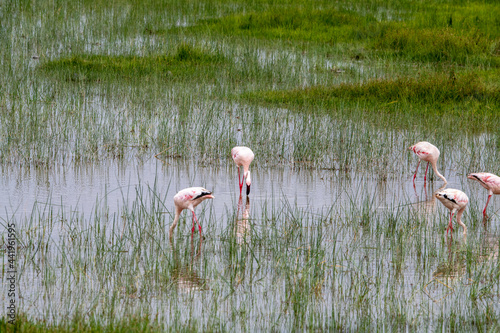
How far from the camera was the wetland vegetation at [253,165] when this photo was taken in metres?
5.04

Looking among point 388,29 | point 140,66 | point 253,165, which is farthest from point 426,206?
point 388,29

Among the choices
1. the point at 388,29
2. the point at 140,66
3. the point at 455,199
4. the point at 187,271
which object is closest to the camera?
the point at 187,271

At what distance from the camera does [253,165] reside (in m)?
9.35

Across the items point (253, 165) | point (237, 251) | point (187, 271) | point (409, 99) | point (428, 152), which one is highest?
point (409, 99)

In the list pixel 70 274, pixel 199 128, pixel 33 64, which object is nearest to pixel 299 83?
pixel 199 128

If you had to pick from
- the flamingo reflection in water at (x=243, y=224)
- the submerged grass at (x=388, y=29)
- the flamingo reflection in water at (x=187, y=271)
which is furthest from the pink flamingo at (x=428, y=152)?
the submerged grass at (x=388, y=29)

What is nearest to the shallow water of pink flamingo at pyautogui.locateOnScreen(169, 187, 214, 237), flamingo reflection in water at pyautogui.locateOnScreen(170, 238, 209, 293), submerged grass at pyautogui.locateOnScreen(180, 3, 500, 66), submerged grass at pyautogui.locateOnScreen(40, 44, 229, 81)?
flamingo reflection in water at pyautogui.locateOnScreen(170, 238, 209, 293)

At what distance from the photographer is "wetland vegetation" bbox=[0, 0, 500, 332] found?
5043mm

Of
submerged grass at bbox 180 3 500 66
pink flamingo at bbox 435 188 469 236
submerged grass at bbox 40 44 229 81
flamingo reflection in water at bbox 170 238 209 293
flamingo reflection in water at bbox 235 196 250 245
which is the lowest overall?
flamingo reflection in water at bbox 170 238 209 293

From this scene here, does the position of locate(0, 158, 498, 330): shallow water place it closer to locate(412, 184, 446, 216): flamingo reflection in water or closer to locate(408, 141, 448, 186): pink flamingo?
locate(412, 184, 446, 216): flamingo reflection in water

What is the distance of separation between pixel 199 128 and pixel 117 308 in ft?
17.9

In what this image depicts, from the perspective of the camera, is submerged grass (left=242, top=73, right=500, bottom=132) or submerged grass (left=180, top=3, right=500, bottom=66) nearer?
submerged grass (left=242, top=73, right=500, bottom=132)

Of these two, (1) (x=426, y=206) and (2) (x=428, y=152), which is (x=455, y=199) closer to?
(1) (x=426, y=206)

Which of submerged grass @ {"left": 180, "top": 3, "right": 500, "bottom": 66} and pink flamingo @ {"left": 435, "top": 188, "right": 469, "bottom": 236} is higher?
submerged grass @ {"left": 180, "top": 3, "right": 500, "bottom": 66}
